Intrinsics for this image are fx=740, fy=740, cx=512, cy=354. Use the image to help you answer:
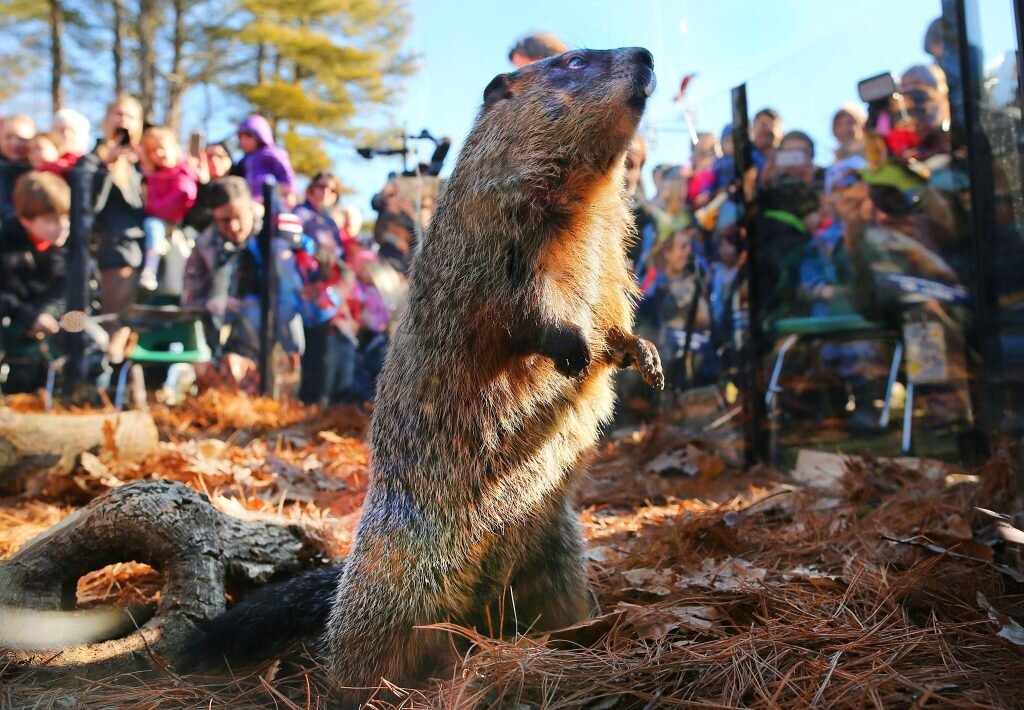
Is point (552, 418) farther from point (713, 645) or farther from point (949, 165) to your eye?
point (949, 165)

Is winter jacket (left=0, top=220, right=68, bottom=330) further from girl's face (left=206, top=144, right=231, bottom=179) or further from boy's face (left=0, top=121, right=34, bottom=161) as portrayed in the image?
girl's face (left=206, top=144, right=231, bottom=179)

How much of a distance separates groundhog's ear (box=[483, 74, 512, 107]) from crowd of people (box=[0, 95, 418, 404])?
3.69 m

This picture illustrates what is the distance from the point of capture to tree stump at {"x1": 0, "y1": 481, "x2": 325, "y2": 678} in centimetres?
269

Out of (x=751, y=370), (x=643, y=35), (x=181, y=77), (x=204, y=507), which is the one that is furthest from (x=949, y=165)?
(x=181, y=77)

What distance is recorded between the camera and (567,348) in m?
2.48

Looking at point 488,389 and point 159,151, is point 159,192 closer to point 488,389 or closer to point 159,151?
point 159,151

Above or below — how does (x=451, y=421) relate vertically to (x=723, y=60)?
below

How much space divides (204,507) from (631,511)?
2610mm

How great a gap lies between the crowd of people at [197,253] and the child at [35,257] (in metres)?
0.01

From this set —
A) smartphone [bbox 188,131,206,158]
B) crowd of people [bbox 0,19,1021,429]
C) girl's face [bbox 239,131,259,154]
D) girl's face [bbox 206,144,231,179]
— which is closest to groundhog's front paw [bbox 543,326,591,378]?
crowd of people [bbox 0,19,1021,429]

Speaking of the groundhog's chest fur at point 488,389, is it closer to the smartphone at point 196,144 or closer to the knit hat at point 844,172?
the knit hat at point 844,172

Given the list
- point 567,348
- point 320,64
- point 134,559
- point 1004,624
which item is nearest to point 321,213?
point 320,64

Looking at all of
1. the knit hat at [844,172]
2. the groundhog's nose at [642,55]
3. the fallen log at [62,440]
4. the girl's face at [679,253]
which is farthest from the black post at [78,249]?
the knit hat at [844,172]

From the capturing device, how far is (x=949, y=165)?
4.78m
